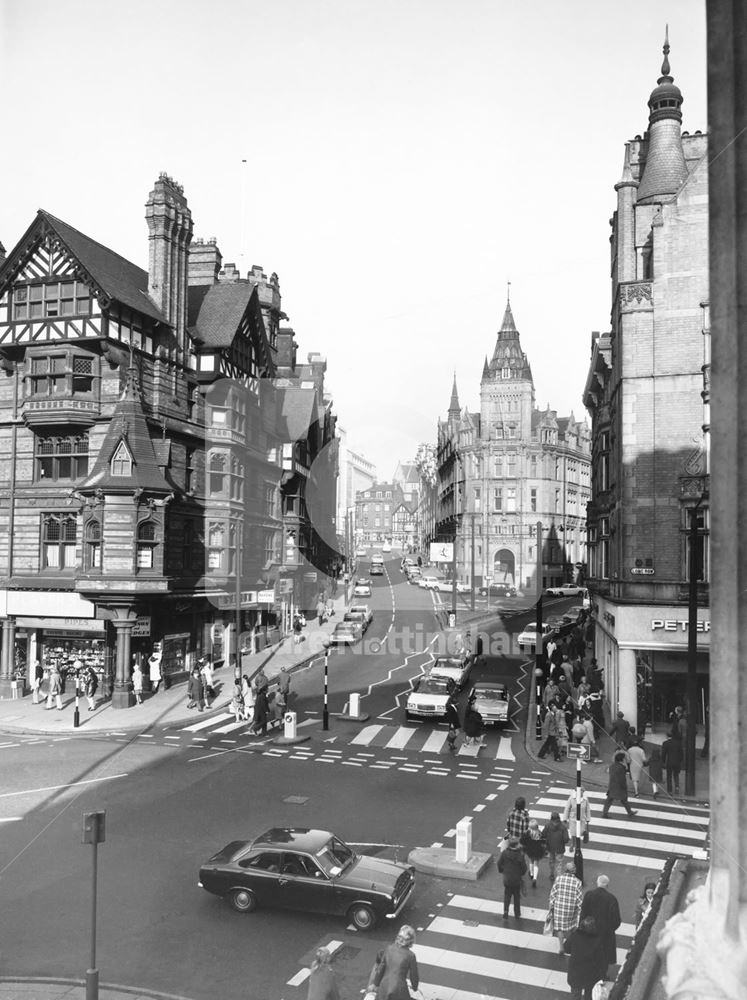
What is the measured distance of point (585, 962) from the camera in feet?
31.3

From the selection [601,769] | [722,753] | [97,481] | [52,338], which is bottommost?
[601,769]

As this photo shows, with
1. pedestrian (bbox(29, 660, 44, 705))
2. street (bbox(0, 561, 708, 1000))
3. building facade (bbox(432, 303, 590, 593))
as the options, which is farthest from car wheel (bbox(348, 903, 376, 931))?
building facade (bbox(432, 303, 590, 593))

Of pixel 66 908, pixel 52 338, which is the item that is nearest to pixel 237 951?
pixel 66 908

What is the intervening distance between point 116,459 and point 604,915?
2644 cm

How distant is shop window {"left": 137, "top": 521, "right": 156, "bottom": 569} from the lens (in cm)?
3198

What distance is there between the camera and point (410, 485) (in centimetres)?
17875

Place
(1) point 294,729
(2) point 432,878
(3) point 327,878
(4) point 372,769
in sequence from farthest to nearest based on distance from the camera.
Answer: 1. (1) point 294,729
2. (4) point 372,769
3. (2) point 432,878
4. (3) point 327,878

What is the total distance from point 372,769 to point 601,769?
20.5 feet

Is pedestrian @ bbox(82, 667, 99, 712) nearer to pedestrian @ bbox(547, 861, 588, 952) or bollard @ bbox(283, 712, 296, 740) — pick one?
bollard @ bbox(283, 712, 296, 740)

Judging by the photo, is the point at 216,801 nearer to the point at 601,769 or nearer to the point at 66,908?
the point at 66,908

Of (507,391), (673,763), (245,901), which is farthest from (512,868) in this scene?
(507,391)

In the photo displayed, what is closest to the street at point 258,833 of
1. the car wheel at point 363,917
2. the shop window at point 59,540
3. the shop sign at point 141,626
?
the car wheel at point 363,917

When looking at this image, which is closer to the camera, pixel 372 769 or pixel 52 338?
pixel 372 769

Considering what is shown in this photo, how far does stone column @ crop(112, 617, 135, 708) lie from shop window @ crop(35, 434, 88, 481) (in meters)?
6.77
